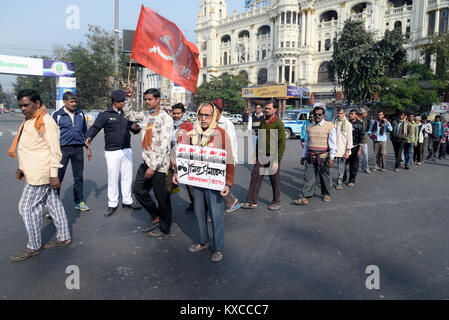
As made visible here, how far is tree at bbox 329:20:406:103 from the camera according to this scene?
2733cm

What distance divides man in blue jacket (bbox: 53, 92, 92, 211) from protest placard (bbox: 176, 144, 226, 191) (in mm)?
2134

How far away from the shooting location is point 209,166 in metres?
3.49

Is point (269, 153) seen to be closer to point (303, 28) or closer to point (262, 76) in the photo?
point (303, 28)

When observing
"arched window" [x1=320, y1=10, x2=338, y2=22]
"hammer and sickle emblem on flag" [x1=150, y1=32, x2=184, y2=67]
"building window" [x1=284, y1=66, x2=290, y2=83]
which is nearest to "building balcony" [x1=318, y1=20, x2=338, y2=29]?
"arched window" [x1=320, y1=10, x2=338, y2=22]

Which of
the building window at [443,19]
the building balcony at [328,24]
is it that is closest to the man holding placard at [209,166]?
the building window at [443,19]

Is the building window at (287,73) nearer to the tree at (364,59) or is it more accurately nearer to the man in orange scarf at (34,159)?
the tree at (364,59)

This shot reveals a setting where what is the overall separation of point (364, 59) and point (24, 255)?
29.7 m

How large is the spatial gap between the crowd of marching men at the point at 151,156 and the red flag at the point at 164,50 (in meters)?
0.59

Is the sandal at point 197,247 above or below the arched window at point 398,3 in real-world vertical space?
below

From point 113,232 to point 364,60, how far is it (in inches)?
1128

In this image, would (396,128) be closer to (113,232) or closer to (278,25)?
(113,232)

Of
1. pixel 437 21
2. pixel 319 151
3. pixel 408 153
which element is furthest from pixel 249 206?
pixel 437 21

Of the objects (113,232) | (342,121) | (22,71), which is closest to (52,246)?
(113,232)

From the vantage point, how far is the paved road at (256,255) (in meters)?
2.95
